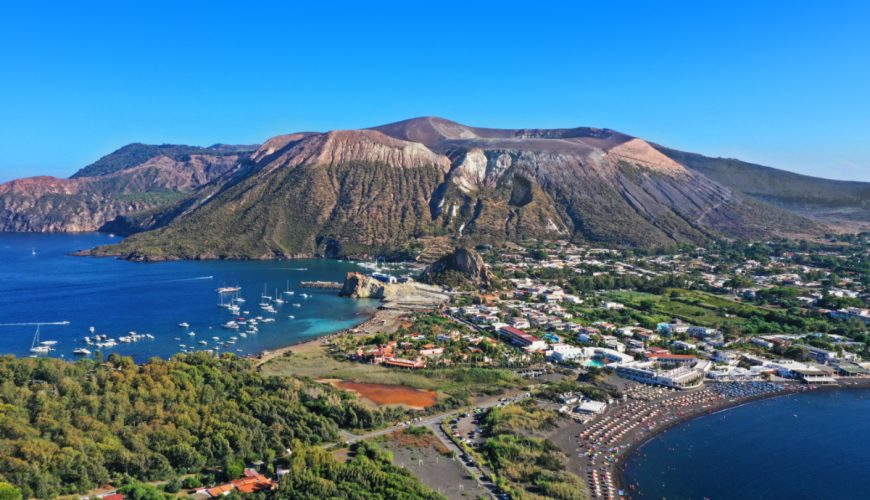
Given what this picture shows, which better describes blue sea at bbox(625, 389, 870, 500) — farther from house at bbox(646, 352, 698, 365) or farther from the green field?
the green field

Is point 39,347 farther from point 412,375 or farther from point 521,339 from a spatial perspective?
point 521,339

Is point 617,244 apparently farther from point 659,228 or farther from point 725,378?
point 725,378

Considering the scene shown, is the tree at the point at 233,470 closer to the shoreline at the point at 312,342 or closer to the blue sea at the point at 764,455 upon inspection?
the blue sea at the point at 764,455

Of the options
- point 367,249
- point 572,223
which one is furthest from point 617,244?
point 367,249

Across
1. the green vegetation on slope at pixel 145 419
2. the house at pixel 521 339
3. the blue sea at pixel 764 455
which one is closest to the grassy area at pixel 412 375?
the green vegetation on slope at pixel 145 419

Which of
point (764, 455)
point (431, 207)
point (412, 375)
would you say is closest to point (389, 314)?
point (412, 375)
